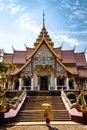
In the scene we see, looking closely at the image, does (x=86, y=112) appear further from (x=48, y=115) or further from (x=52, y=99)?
(x=52, y=99)

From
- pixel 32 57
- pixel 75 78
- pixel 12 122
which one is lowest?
pixel 12 122

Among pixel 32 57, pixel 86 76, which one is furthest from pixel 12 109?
pixel 86 76

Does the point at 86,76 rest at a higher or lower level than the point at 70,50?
lower

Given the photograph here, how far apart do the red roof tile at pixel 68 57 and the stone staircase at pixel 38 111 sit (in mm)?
8937

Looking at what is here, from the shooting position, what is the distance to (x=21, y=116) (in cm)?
1307

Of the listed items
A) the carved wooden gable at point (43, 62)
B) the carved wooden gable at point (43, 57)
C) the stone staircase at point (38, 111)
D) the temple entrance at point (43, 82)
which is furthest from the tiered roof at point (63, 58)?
the stone staircase at point (38, 111)

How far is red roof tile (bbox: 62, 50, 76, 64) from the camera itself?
26.4m

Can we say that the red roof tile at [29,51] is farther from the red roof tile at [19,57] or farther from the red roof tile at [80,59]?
the red roof tile at [80,59]

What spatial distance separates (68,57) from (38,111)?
14.4m

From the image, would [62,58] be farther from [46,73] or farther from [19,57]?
[19,57]

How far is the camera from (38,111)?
46.1ft

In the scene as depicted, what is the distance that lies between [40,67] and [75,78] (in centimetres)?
429

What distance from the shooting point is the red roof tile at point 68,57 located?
86.7 feet

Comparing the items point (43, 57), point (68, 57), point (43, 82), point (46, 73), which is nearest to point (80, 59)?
point (68, 57)
